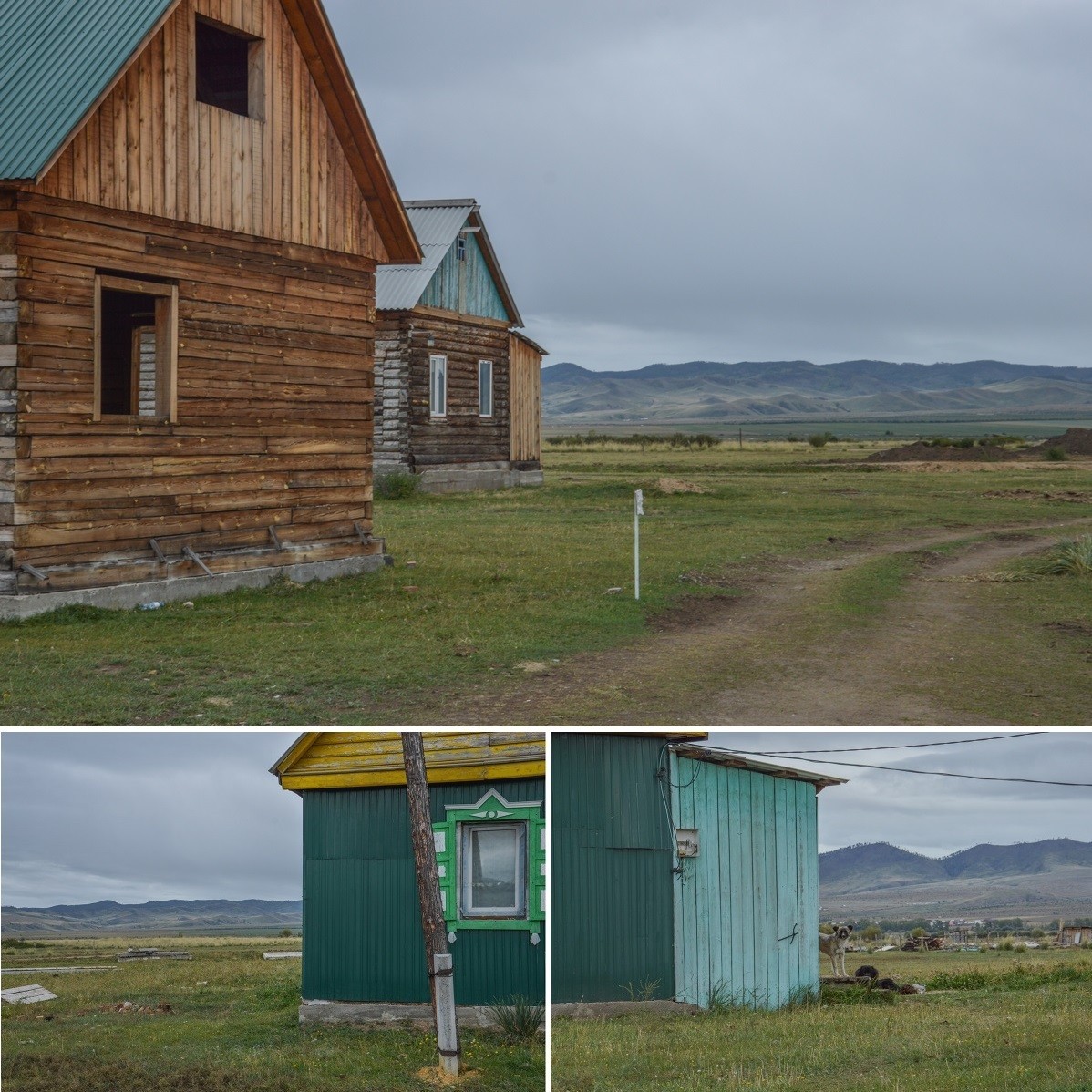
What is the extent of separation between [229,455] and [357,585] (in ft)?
8.79

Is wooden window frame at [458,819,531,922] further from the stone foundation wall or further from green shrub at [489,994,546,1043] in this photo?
the stone foundation wall

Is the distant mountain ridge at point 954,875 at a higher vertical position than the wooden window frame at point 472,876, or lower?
lower

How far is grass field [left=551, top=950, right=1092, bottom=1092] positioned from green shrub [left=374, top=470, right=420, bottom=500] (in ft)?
88.6

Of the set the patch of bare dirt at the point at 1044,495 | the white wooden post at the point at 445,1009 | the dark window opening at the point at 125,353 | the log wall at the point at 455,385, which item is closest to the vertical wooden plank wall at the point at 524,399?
the log wall at the point at 455,385

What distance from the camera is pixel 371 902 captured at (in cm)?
685

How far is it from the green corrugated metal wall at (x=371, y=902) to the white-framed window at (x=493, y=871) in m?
0.12

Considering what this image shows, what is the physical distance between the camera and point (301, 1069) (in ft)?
21.2

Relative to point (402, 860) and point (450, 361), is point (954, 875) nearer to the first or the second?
point (402, 860)

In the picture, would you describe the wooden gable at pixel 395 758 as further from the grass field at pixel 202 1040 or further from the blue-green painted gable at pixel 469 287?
the blue-green painted gable at pixel 469 287

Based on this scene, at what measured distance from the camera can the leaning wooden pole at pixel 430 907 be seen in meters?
6.53

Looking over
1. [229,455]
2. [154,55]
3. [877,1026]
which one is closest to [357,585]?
[229,455]

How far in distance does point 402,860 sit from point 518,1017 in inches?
38.5

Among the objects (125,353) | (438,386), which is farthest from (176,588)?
(438,386)

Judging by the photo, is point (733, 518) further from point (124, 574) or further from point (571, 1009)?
point (571, 1009)
